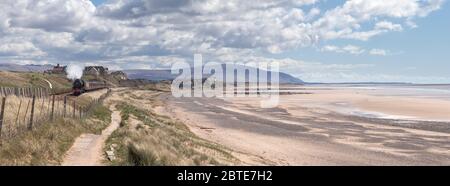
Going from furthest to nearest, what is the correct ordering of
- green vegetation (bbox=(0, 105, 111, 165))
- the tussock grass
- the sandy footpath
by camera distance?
1. the tussock grass
2. the sandy footpath
3. green vegetation (bbox=(0, 105, 111, 165))

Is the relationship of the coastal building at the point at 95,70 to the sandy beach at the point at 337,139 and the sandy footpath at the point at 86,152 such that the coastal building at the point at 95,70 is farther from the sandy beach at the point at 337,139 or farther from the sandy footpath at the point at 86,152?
the sandy footpath at the point at 86,152

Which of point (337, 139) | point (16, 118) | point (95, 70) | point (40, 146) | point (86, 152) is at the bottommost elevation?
point (337, 139)

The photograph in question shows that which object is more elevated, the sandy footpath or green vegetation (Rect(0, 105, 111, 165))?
green vegetation (Rect(0, 105, 111, 165))

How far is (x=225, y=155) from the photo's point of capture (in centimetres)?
2223

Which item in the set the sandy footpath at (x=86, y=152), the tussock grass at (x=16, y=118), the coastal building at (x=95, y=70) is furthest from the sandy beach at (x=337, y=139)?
the coastal building at (x=95, y=70)

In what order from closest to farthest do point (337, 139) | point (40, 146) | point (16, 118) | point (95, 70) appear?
point (40, 146) < point (16, 118) < point (337, 139) < point (95, 70)

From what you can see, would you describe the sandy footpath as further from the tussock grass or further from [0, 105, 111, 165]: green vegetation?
the tussock grass

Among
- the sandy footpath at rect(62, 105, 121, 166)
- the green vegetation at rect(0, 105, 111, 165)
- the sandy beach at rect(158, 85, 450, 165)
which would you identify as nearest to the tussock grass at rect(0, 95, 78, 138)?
the green vegetation at rect(0, 105, 111, 165)

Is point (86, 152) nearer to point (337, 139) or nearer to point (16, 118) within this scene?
point (16, 118)

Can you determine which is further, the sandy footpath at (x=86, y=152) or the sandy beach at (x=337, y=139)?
the sandy beach at (x=337, y=139)

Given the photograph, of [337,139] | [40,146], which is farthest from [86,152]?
[337,139]

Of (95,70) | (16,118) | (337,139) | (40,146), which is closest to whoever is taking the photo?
(40,146)
